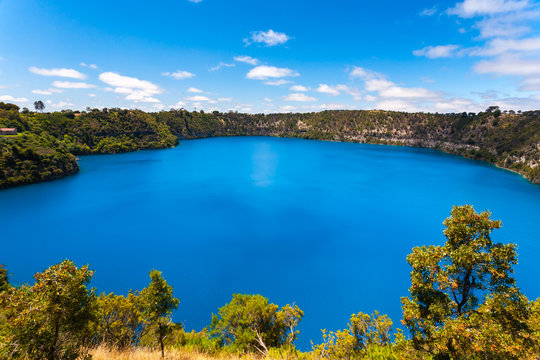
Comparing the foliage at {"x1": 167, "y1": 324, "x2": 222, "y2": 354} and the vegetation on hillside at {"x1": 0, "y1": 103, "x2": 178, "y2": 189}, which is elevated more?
the vegetation on hillside at {"x1": 0, "y1": 103, "x2": 178, "y2": 189}

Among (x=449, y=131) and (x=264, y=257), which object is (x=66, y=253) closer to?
(x=264, y=257)

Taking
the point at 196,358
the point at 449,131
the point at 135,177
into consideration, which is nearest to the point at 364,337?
the point at 196,358

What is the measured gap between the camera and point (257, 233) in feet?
136

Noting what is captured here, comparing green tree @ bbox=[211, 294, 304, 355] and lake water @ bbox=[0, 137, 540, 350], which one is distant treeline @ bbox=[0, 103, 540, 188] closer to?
lake water @ bbox=[0, 137, 540, 350]

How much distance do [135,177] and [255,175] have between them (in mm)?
41198

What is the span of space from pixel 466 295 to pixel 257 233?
33.2 metres

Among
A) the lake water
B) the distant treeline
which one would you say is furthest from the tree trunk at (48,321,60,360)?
the distant treeline

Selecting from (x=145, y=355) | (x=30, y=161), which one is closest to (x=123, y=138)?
(x=30, y=161)

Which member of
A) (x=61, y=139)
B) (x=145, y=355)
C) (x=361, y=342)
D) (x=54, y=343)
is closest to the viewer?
(x=54, y=343)

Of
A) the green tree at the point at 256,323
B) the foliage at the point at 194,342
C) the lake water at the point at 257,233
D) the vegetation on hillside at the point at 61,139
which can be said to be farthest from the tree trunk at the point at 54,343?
the vegetation on hillside at the point at 61,139

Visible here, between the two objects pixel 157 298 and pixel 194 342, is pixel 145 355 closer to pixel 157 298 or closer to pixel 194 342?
pixel 157 298

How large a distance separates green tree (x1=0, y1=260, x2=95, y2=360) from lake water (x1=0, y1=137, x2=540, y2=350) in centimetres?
1861

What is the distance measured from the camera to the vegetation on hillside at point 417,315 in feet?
24.1

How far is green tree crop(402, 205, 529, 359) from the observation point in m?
8.18
